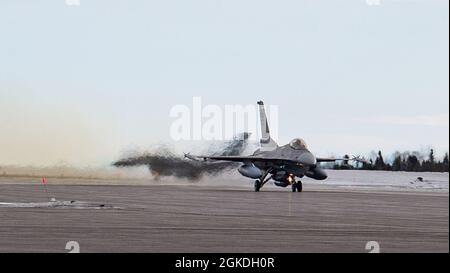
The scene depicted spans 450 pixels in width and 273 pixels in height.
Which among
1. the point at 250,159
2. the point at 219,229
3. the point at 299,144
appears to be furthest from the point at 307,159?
the point at 219,229

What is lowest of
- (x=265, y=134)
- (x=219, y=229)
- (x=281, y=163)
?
(x=219, y=229)

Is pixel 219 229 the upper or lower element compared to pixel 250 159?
lower

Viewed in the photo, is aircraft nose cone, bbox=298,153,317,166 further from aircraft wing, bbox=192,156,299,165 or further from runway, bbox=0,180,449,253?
runway, bbox=0,180,449,253

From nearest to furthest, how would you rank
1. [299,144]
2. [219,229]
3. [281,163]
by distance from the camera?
[219,229], [299,144], [281,163]

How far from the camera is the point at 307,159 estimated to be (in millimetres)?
56719

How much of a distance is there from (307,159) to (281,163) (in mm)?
3226

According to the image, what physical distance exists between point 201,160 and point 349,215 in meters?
30.9

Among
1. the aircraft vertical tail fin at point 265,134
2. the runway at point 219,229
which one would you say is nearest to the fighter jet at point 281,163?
the aircraft vertical tail fin at point 265,134

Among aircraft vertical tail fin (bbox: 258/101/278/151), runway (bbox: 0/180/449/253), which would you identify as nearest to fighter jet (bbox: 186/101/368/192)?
aircraft vertical tail fin (bbox: 258/101/278/151)

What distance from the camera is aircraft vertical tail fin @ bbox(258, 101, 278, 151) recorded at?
6438 centimetres

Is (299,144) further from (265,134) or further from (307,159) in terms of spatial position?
(265,134)

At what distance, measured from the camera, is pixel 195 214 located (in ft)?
103
